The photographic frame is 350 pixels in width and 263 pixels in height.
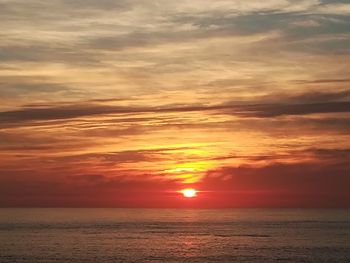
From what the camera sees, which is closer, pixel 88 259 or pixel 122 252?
pixel 88 259

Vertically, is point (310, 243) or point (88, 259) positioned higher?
point (310, 243)

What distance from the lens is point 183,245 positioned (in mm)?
115625

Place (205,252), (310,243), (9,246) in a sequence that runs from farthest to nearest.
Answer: (310,243), (9,246), (205,252)

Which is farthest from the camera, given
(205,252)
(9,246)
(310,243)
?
(310,243)

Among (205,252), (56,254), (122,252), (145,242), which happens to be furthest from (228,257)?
(145,242)

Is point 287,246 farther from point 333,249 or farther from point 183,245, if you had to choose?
point 183,245

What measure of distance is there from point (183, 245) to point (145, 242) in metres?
11.6

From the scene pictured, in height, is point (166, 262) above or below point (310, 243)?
below

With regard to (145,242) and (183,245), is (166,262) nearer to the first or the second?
(183,245)

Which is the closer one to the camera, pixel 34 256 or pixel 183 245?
pixel 34 256

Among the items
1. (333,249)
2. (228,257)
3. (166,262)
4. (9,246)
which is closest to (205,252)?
(228,257)

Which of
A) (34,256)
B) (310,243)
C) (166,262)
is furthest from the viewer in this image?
(310,243)

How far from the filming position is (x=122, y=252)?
3964 inches

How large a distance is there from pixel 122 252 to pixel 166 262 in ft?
54.3
